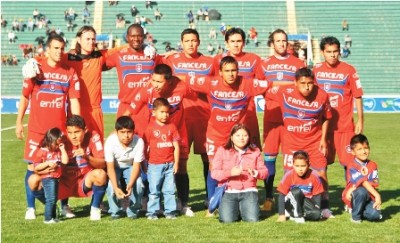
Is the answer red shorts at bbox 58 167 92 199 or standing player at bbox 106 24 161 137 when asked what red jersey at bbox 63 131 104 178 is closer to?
red shorts at bbox 58 167 92 199

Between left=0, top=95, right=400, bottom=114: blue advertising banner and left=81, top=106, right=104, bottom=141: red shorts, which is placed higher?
left=81, top=106, right=104, bottom=141: red shorts

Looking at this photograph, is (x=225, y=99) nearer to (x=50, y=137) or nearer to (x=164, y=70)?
(x=164, y=70)

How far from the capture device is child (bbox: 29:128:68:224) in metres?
7.65

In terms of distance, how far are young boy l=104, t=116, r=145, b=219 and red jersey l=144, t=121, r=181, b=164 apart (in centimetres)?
17

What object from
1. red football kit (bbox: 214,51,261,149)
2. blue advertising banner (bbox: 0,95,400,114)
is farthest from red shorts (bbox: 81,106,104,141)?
blue advertising banner (bbox: 0,95,400,114)

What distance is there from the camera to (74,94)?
27.1 feet

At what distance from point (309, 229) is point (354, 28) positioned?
109 ft

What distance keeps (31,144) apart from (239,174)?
2521 mm

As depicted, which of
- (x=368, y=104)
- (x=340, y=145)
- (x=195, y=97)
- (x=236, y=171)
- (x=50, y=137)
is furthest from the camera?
(x=368, y=104)

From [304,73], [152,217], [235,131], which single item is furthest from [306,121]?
[152,217]

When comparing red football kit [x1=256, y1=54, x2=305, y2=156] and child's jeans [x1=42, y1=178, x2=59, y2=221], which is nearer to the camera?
child's jeans [x1=42, y1=178, x2=59, y2=221]

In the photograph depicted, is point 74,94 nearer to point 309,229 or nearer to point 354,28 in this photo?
point 309,229

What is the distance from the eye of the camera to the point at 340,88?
8.53m

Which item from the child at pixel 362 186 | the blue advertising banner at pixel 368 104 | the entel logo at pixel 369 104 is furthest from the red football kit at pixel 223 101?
the entel logo at pixel 369 104
